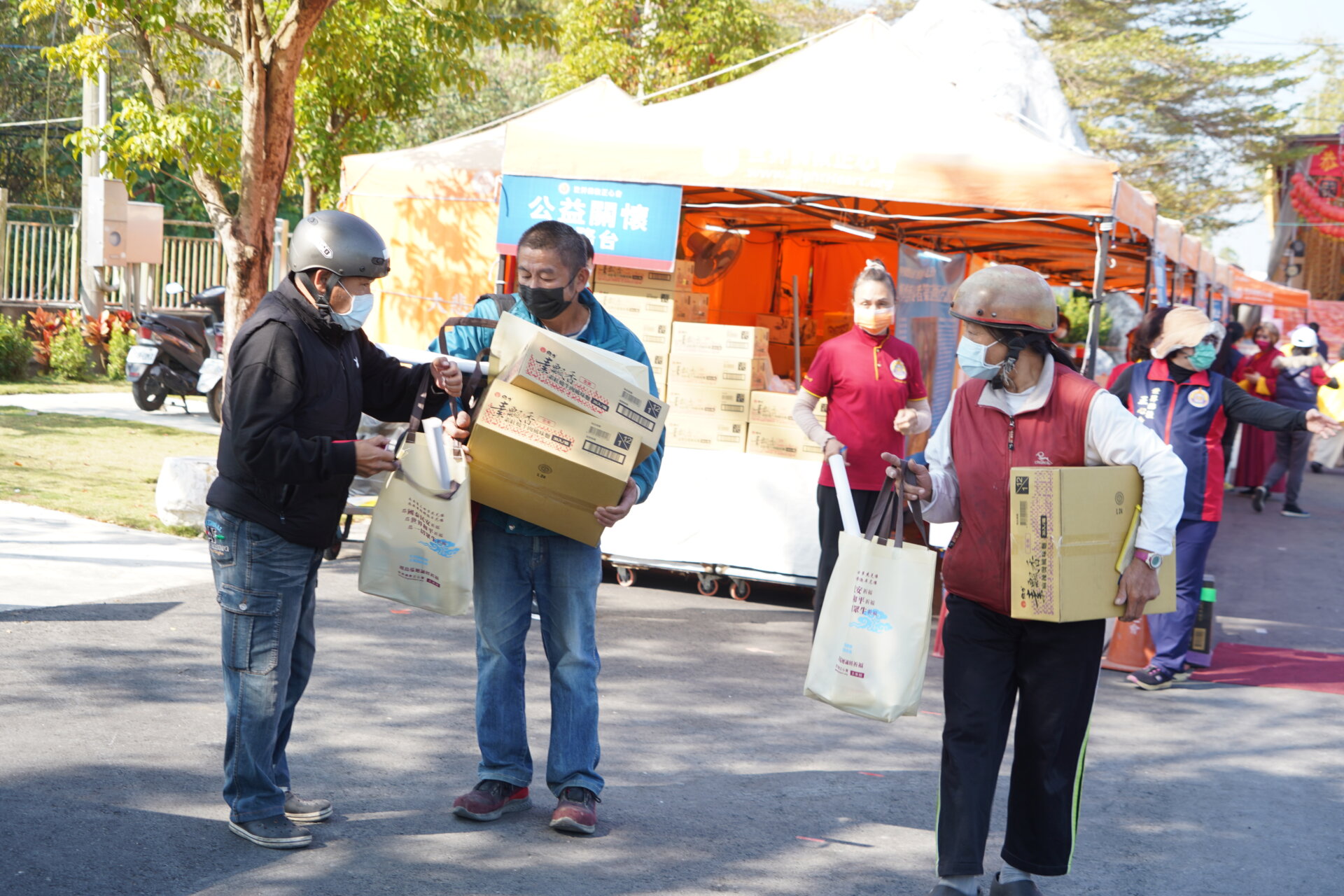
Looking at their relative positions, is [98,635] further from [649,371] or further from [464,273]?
[464,273]

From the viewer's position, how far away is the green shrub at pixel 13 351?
57.6 ft

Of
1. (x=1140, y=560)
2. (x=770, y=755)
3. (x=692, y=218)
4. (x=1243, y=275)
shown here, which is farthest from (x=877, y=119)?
(x=1243, y=275)

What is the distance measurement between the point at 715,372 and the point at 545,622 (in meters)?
4.16

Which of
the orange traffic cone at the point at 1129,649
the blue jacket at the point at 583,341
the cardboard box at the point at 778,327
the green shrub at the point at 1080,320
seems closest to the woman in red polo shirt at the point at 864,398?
the orange traffic cone at the point at 1129,649

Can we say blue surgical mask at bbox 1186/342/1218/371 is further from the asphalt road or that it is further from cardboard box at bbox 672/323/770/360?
cardboard box at bbox 672/323/770/360

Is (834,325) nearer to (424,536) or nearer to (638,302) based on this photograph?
(638,302)

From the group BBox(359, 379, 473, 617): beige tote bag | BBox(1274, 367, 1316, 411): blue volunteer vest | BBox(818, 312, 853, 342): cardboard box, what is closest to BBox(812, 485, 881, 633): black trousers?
BBox(359, 379, 473, 617): beige tote bag

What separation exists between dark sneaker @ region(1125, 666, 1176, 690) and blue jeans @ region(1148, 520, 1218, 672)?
1.3 inches

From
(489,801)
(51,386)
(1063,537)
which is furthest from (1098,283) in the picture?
(51,386)

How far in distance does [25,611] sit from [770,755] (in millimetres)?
3808

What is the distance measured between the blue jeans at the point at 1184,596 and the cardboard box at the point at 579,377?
12.8 feet

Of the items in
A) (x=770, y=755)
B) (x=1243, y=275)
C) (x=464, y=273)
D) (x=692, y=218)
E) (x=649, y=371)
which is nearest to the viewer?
(x=649, y=371)

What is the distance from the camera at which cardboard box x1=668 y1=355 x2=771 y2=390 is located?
8055 millimetres

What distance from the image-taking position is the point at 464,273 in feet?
45.3
